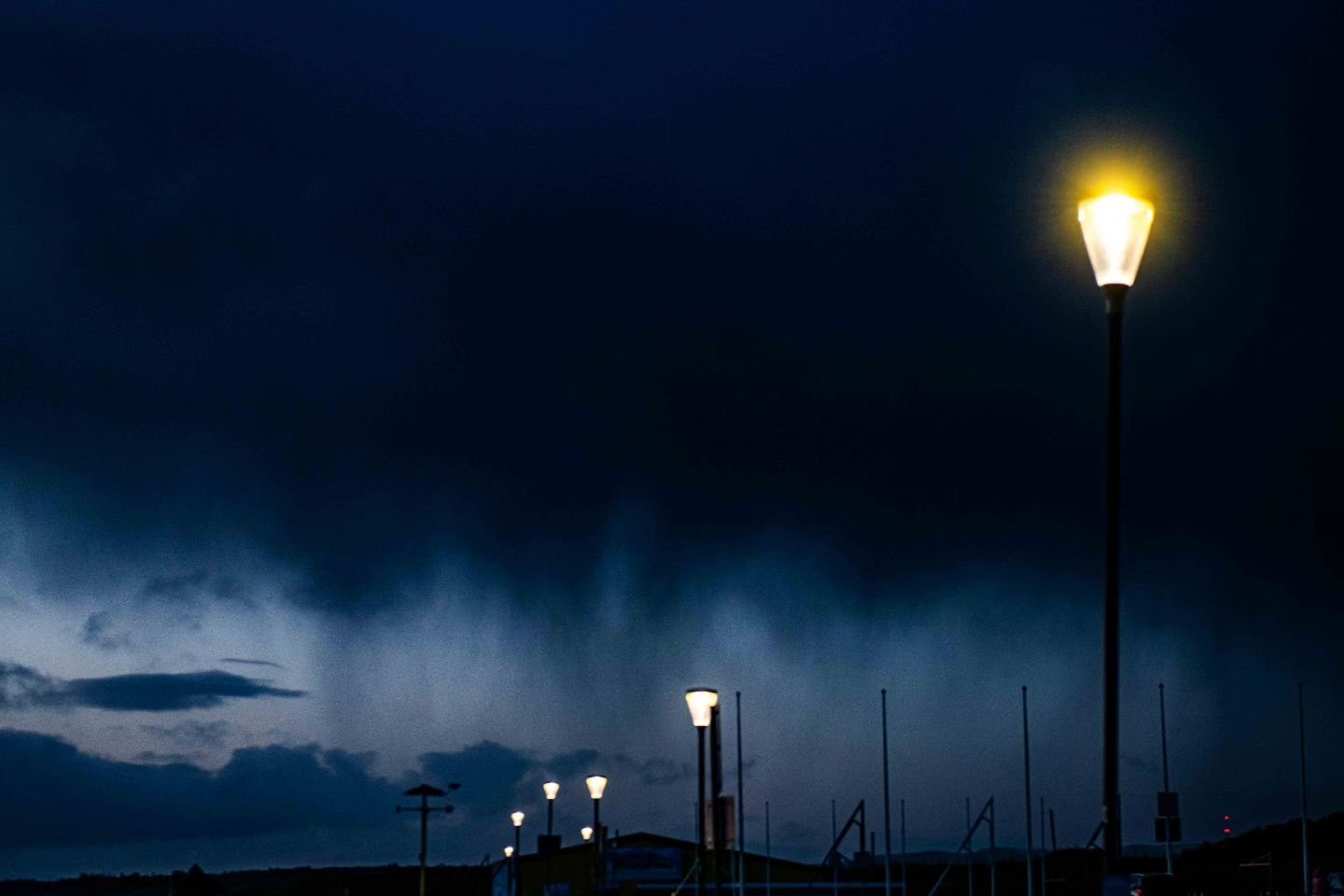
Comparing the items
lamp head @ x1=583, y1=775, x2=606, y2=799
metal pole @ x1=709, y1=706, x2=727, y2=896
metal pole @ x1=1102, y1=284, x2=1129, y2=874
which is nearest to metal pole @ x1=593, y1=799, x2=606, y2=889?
lamp head @ x1=583, y1=775, x2=606, y2=799

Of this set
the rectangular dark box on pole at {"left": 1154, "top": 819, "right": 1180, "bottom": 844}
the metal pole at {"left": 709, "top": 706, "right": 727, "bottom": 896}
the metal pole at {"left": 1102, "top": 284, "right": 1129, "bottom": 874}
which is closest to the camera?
the metal pole at {"left": 1102, "top": 284, "right": 1129, "bottom": 874}

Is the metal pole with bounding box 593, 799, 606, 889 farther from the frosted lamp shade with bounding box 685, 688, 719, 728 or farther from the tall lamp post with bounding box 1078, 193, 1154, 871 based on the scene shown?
the tall lamp post with bounding box 1078, 193, 1154, 871

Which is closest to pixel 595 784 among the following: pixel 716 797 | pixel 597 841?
pixel 597 841

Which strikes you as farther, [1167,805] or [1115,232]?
[1167,805]

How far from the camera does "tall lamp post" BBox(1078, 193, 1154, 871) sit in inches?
421

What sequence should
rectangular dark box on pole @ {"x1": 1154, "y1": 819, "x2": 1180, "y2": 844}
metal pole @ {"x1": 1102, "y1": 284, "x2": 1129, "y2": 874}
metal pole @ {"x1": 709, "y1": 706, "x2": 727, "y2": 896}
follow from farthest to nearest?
rectangular dark box on pole @ {"x1": 1154, "y1": 819, "x2": 1180, "y2": 844}
metal pole @ {"x1": 709, "y1": 706, "x2": 727, "y2": 896}
metal pole @ {"x1": 1102, "y1": 284, "x2": 1129, "y2": 874}

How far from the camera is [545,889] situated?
5097 cm

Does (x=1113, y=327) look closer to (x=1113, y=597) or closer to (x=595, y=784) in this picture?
(x=1113, y=597)

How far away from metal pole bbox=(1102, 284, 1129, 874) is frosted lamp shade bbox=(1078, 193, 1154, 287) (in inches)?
5.0

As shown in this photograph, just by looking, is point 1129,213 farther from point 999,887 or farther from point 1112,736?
point 999,887

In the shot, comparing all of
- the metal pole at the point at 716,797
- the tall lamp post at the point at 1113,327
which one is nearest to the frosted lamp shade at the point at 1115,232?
the tall lamp post at the point at 1113,327

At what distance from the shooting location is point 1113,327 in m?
11.0

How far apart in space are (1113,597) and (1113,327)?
71.6 inches

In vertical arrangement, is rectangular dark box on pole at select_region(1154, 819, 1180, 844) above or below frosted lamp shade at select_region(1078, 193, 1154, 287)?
below
